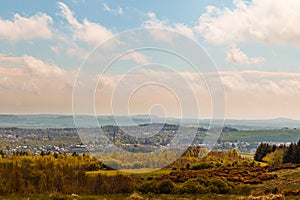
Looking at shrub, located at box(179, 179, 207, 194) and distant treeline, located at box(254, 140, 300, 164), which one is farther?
distant treeline, located at box(254, 140, 300, 164)

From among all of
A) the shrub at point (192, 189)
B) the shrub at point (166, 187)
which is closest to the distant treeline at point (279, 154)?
the shrub at point (192, 189)

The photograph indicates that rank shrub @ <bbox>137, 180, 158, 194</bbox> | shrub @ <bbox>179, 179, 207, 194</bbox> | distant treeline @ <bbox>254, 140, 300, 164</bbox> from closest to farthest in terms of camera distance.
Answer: shrub @ <bbox>179, 179, 207, 194</bbox>
shrub @ <bbox>137, 180, 158, 194</bbox>
distant treeline @ <bbox>254, 140, 300, 164</bbox>

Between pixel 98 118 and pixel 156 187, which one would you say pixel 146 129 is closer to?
pixel 98 118

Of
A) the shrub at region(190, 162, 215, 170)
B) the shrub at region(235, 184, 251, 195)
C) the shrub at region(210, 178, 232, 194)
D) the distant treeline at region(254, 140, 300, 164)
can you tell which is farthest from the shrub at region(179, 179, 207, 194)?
the distant treeline at region(254, 140, 300, 164)

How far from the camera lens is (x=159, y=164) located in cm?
4425

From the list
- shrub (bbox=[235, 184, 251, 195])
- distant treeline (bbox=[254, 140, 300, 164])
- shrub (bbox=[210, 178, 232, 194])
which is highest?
shrub (bbox=[210, 178, 232, 194])

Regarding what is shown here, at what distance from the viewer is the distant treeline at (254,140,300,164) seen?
234 feet

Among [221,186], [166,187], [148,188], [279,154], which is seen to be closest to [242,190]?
[221,186]

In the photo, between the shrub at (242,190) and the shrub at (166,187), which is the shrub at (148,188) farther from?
the shrub at (242,190)

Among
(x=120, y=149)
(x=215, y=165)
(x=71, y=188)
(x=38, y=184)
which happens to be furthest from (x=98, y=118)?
(x=215, y=165)

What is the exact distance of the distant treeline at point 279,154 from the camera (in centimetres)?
7138

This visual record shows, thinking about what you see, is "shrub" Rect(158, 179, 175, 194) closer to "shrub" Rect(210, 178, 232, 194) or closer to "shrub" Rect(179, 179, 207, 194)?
"shrub" Rect(179, 179, 207, 194)

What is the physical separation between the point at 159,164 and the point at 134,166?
5519 millimetres

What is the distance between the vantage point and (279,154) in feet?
266
